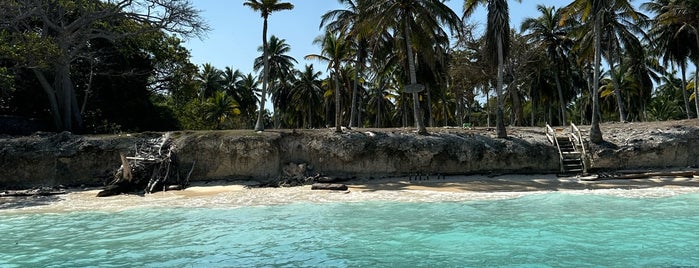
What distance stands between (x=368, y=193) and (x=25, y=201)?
12988 mm

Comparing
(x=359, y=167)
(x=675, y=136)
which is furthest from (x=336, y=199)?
(x=675, y=136)

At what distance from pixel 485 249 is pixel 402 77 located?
27.1 m

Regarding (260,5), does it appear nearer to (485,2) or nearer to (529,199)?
(485,2)

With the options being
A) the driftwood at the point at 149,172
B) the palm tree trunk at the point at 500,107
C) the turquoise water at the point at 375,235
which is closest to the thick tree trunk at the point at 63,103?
the driftwood at the point at 149,172

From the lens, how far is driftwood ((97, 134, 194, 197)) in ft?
59.8

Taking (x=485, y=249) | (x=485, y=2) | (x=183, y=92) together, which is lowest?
(x=485, y=249)

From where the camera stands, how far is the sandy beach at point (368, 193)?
15.5 metres

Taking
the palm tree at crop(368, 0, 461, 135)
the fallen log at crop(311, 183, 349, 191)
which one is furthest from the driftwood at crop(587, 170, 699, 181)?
the fallen log at crop(311, 183, 349, 191)

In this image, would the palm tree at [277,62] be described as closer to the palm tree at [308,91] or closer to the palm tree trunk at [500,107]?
the palm tree at [308,91]

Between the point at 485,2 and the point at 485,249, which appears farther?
the point at 485,2

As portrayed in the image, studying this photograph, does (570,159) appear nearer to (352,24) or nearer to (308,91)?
(352,24)

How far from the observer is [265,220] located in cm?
1228

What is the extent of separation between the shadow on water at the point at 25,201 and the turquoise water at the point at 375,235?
1.75m

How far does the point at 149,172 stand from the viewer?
63.7 feet
